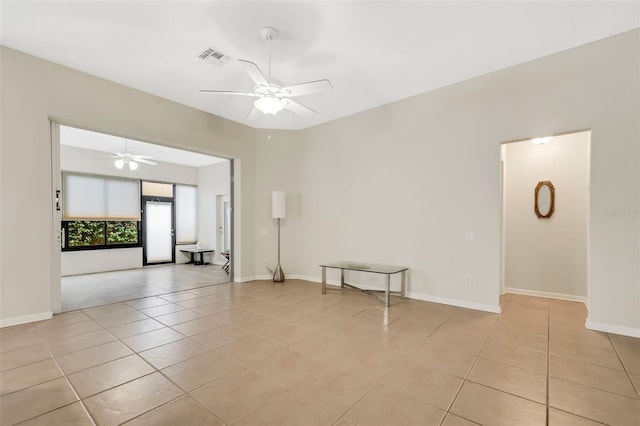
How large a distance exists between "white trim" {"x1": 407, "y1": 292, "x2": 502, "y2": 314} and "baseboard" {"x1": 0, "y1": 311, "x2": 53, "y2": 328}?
196 inches

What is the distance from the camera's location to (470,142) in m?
4.13

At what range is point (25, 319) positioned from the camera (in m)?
3.47

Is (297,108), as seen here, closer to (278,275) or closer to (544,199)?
(278,275)

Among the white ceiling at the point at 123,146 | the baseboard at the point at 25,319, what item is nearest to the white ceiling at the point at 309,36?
the white ceiling at the point at 123,146

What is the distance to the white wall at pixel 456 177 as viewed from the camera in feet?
10.5

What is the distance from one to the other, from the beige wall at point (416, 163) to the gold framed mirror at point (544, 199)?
1598mm

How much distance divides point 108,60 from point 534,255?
6.95 meters

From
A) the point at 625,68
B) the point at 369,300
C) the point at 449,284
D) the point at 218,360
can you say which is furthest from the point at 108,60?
the point at 625,68

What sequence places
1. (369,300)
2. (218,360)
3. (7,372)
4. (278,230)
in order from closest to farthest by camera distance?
(7,372), (218,360), (369,300), (278,230)

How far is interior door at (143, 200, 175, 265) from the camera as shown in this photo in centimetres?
847

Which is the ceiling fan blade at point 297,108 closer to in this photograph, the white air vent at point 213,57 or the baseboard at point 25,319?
the white air vent at point 213,57

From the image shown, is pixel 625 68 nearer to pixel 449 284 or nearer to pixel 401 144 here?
pixel 401 144

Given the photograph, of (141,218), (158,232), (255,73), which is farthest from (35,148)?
(158,232)

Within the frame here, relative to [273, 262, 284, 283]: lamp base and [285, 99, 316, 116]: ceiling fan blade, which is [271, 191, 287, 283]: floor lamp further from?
[285, 99, 316, 116]: ceiling fan blade
